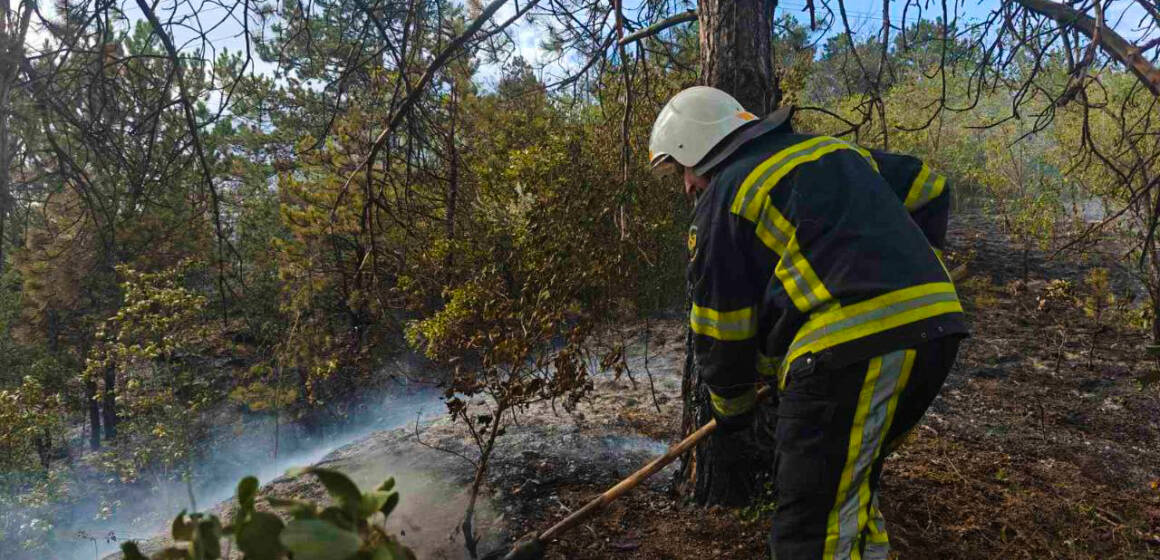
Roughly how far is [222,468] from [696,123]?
1653 centimetres

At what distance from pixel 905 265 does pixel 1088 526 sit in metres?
2.25

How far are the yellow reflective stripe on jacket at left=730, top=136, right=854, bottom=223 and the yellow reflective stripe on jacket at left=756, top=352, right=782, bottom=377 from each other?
50cm

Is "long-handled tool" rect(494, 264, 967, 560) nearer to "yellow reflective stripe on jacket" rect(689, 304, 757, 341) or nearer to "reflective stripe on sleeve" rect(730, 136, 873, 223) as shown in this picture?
"yellow reflective stripe on jacket" rect(689, 304, 757, 341)

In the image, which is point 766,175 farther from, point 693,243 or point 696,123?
point 696,123

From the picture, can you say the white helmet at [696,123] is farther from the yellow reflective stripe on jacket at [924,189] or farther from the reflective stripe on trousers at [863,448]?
the reflective stripe on trousers at [863,448]

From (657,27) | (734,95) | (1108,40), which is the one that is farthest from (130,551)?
(1108,40)

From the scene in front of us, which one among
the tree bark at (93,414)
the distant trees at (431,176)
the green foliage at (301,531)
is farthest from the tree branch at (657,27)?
the tree bark at (93,414)

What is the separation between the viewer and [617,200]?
3578 millimetres

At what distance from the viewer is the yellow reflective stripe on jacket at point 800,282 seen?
1874mm

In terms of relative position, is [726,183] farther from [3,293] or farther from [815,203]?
[3,293]

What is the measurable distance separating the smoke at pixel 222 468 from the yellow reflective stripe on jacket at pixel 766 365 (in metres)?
9.21

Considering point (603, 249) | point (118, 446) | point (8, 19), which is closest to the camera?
point (8, 19)

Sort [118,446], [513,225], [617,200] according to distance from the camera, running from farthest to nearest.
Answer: [118,446] → [513,225] → [617,200]

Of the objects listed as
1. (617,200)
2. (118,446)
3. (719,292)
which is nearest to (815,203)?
(719,292)
